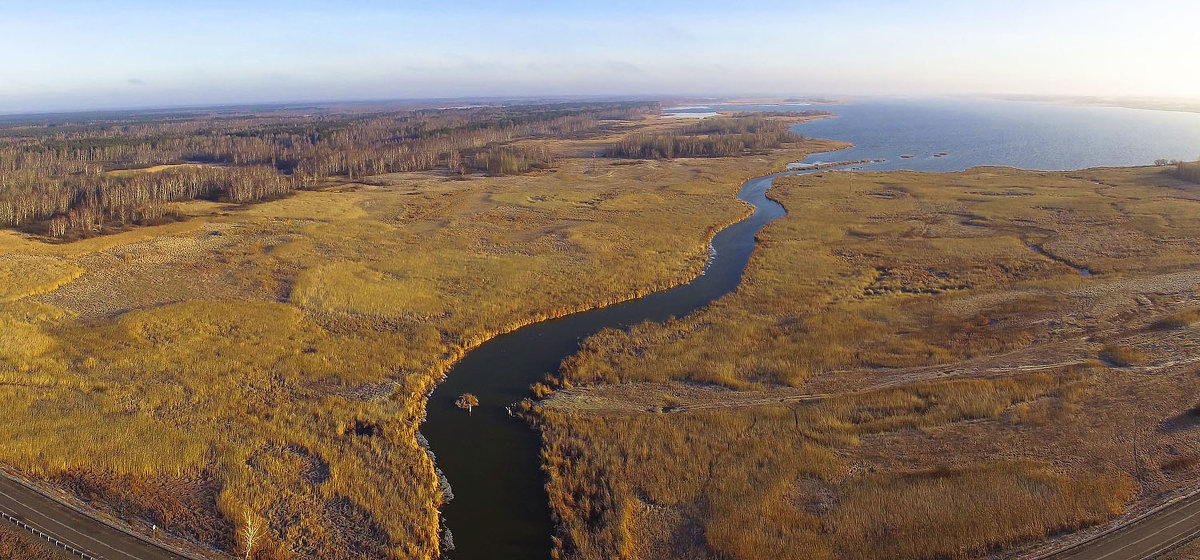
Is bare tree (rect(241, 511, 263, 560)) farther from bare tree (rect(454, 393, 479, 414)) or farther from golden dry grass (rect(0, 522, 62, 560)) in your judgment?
bare tree (rect(454, 393, 479, 414))

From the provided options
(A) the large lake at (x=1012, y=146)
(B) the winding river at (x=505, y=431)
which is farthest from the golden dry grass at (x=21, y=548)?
(A) the large lake at (x=1012, y=146)

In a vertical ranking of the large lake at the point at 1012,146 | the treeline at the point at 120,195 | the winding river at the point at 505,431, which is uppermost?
the large lake at the point at 1012,146

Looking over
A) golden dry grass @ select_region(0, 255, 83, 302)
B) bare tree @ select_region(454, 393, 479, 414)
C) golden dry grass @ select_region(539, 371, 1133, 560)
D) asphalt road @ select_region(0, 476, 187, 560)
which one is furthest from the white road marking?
golden dry grass @ select_region(0, 255, 83, 302)

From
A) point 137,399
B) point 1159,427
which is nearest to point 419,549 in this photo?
point 137,399

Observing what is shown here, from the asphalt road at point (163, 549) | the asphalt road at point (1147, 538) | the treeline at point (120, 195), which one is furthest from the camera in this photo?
the treeline at point (120, 195)

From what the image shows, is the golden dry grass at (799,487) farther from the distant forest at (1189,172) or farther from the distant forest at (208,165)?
the distant forest at (1189,172)

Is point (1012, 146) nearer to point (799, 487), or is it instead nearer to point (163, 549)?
point (799, 487)
